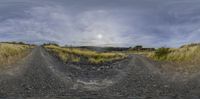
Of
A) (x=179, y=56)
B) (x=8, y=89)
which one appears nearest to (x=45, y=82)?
(x=8, y=89)

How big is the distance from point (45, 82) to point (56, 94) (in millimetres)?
5078

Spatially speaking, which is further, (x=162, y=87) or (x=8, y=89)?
(x=162, y=87)

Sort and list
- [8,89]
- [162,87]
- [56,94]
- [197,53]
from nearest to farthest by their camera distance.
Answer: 1. [56,94]
2. [8,89]
3. [162,87]
4. [197,53]

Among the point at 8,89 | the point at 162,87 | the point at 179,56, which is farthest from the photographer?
the point at 179,56

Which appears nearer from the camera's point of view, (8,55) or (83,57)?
(8,55)

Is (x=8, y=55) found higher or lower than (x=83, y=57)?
higher

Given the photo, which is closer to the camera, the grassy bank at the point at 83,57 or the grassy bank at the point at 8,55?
the grassy bank at the point at 8,55

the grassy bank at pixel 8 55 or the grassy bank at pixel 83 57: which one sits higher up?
the grassy bank at pixel 8 55

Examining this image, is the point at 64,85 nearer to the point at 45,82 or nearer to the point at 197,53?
the point at 45,82

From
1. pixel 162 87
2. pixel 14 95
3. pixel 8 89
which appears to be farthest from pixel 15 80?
pixel 162 87

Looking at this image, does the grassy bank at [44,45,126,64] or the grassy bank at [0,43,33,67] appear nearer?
the grassy bank at [0,43,33,67]

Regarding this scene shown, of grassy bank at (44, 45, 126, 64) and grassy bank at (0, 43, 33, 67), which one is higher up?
grassy bank at (0, 43, 33, 67)

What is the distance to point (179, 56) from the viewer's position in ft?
162

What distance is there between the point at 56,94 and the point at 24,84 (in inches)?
165
